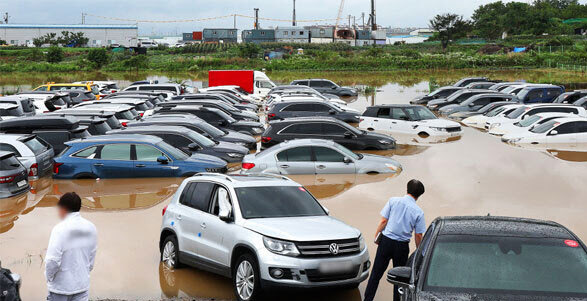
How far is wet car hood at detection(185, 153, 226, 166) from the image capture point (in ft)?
62.3

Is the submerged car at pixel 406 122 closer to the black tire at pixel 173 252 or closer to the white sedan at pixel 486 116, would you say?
the white sedan at pixel 486 116

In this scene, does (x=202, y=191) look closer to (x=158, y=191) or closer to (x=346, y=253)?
(x=346, y=253)

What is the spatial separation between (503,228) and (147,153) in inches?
538

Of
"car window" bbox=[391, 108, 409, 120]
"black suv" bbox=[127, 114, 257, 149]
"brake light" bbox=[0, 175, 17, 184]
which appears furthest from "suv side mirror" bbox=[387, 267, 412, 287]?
"car window" bbox=[391, 108, 409, 120]

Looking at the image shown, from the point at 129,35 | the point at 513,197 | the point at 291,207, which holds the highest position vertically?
the point at 129,35

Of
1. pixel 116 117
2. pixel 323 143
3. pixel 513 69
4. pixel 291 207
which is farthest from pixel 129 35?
pixel 291 207

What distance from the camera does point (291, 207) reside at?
9.84 meters

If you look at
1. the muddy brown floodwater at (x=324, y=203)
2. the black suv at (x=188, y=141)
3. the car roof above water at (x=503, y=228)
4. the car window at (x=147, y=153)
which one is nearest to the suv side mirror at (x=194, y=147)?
the black suv at (x=188, y=141)

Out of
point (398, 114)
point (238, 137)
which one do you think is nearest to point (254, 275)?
point (238, 137)

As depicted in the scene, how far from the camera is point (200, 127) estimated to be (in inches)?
909

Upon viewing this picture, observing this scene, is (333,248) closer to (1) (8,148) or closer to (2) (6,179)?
(2) (6,179)

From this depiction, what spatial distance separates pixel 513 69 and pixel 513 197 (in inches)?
2458

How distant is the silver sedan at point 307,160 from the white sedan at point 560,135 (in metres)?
8.75

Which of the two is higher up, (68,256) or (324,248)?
(68,256)
